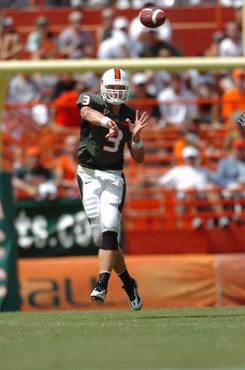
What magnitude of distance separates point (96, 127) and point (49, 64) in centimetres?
232

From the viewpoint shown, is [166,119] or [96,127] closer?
[96,127]

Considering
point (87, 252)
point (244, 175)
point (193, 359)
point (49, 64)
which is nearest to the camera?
point (193, 359)

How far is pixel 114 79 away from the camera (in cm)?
833

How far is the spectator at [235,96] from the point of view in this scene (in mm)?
13805

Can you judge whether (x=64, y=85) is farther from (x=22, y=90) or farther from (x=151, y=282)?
(x=151, y=282)

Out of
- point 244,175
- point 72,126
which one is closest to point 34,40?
point 72,126

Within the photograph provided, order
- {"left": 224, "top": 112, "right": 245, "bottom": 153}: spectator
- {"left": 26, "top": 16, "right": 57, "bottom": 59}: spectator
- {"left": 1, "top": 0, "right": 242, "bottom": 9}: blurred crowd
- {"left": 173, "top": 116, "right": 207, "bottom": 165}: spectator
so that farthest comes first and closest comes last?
{"left": 1, "top": 0, "right": 242, "bottom": 9}: blurred crowd < {"left": 26, "top": 16, "right": 57, "bottom": 59}: spectator < {"left": 173, "top": 116, "right": 207, "bottom": 165}: spectator < {"left": 224, "top": 112, "right": 245, "bottom": 153}: spectator

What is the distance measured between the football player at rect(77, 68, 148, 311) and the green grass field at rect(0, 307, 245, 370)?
70 centimetres

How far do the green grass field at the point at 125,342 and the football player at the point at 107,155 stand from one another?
27.7 inches

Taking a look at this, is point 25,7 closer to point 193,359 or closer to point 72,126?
point 72,126

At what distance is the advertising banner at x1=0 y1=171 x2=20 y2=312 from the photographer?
10.5 meters

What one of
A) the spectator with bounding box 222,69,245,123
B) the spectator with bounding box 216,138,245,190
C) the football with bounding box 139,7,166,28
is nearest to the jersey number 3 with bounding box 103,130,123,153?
the football with bounding box 139,7,166,28

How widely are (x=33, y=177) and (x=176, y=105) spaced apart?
261 cm

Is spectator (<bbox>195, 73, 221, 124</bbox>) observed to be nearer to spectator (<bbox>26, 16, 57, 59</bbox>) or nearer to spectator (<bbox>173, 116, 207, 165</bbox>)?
spectator (<bbox>173, 116, 207, 165</bbox>)
